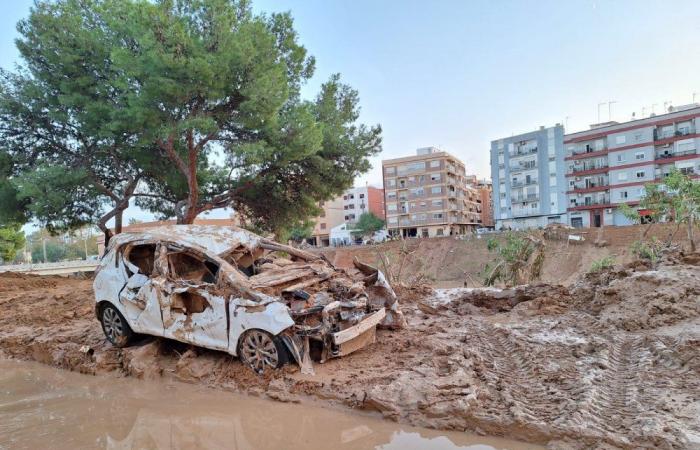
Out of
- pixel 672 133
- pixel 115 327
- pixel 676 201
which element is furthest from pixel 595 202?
pixel 115 327

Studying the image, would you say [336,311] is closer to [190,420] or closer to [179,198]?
[190,420]

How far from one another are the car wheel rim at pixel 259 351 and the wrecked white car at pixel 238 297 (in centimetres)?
1

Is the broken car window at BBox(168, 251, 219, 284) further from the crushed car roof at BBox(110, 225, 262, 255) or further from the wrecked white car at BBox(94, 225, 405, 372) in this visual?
the crushed car roof at BBox(110, 225, 262, 255)

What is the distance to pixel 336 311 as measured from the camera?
17.9 ft

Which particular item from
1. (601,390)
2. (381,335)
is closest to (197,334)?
(381,335)

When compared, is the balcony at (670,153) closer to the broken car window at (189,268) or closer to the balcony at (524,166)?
the balcony at (524,166)

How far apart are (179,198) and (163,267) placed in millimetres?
13709

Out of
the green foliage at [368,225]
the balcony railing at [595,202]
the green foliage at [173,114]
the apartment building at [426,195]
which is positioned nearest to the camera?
the green foliage at [173,114]

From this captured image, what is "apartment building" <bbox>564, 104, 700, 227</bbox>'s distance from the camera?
47.9 m

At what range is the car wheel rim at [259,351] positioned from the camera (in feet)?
16.9

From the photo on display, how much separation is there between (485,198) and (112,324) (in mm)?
89733

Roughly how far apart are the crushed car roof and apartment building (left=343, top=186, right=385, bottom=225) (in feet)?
272

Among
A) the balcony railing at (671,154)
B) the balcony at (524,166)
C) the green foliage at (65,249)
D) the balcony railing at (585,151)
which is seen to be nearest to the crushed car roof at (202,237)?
the balcony railing at (671,154)

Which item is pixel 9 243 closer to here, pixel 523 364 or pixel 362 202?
pixel 523 364
